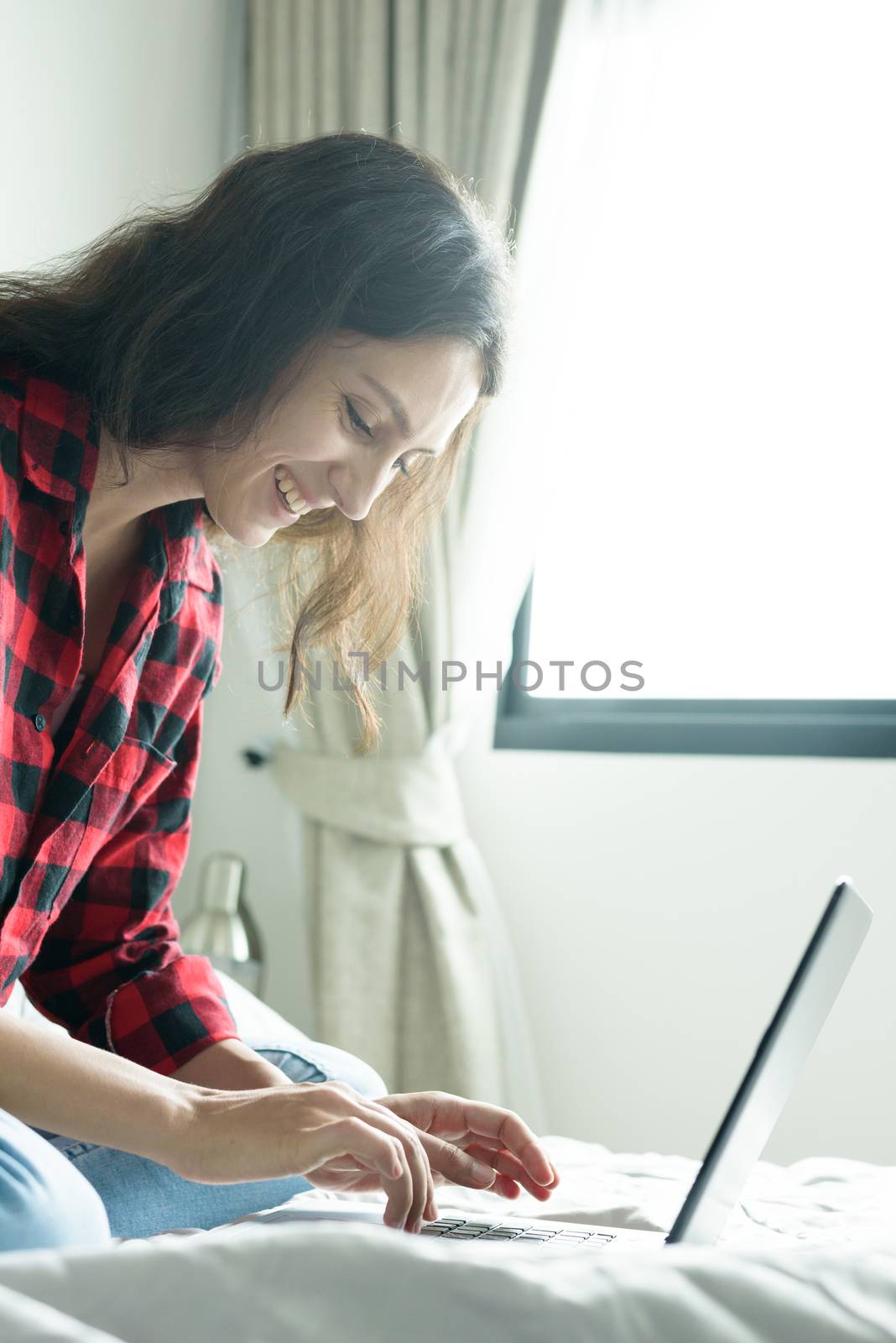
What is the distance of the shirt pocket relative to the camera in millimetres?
1136

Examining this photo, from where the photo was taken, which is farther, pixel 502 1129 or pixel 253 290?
pixel 253 290

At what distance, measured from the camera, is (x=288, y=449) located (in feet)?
3.54

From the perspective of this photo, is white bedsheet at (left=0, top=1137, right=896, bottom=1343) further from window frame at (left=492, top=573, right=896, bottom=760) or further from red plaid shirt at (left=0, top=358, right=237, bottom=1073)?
window frame at (left=492, top=573, right=896, bottom=760)

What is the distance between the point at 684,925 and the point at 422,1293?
1.76 metres

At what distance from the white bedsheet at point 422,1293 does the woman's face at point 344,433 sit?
0.77 metres

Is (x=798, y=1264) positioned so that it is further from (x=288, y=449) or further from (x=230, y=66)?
(x=230, y=66)

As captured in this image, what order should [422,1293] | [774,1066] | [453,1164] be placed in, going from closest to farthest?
[422,1293] < [774,1066] < [453,1164]

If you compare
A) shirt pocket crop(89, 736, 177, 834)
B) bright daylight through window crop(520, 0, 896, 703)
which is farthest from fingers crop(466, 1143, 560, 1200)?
bright daylight through window crop(520, 0, 896, 703)

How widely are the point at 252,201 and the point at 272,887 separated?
5.31 feet

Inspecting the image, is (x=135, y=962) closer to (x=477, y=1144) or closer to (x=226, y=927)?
(x=477, y=1144)

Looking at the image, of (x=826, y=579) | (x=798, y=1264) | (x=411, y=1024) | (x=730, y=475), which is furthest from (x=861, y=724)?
(x=798, y=1264)

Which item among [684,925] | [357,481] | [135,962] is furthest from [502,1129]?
[684,925]

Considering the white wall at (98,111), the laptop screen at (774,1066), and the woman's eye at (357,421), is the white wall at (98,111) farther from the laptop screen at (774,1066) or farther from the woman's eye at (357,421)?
the laptop screen at (774,1066)

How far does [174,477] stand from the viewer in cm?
112
